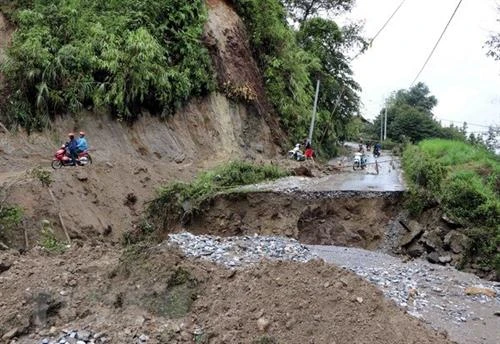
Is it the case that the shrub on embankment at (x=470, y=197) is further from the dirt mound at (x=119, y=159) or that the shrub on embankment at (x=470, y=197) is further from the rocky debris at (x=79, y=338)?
the rocky debris at (x=79, y=338)

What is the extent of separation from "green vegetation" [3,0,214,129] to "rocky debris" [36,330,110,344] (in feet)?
40.7

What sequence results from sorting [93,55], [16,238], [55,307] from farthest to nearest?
1. [93,55]
2. [16,238]
3. [55,307]

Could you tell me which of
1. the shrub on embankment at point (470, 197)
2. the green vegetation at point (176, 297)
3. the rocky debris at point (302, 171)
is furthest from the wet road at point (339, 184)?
the green vegetation at point (176, 297)

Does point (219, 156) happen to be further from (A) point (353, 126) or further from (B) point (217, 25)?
(A) point (353, 126)

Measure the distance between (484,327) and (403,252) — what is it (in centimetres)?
742

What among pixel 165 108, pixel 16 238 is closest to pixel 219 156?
pixel 165 108

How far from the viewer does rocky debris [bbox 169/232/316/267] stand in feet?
26.9

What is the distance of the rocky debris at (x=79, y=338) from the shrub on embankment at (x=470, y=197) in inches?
407

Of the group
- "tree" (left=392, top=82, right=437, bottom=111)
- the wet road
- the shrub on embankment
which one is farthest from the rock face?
"tree" (left=392, top=82, right=437, bottom=111)

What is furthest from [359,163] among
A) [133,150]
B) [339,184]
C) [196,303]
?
[196,303]

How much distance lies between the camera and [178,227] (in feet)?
51.4

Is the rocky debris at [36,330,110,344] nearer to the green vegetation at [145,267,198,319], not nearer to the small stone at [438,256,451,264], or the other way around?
the green vegetation at [145,267,198,319]

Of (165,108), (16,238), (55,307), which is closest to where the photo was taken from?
(55,307)

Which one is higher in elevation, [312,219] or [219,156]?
[219,156]
